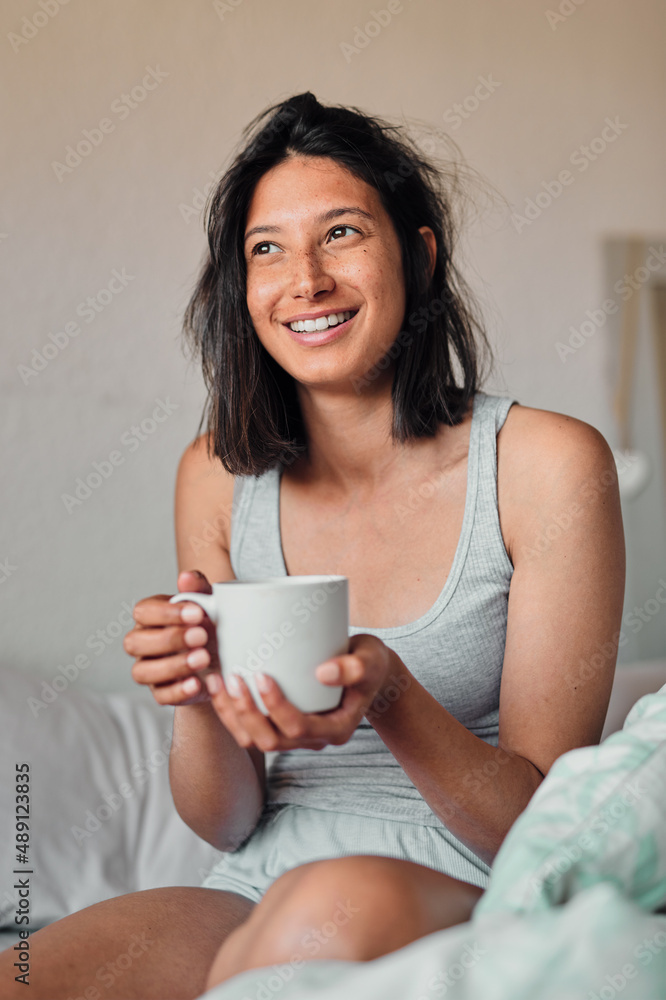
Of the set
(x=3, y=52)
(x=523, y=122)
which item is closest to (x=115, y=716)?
(x=3, y=52)

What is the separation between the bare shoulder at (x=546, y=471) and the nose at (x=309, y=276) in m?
0.28

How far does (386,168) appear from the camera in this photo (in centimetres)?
114

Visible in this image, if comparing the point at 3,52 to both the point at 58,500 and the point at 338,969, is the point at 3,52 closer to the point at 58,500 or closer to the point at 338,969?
the point at 58,500

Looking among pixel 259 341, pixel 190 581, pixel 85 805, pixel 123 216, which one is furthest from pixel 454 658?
pixel 123 216

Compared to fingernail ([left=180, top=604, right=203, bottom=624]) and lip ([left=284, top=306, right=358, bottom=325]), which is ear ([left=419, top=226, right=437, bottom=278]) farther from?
fingernail ([left=180, top=604, right=203, bottom=624])

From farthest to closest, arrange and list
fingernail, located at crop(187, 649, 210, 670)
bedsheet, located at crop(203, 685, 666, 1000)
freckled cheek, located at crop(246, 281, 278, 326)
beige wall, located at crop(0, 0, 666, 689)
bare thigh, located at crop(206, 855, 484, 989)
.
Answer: beige wall, located at crop(0, 0, 666, 689), freckled cheek, located at crop(246, 281, 278, 326), fingernail, located at crop(187, 649, 210, 670), bare thigh, located at crop(206, 855, 484, 989), bedsheet, located at crop(203, 685, 666, 1000)

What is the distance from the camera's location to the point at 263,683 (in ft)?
1.99

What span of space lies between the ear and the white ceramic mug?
690 mm

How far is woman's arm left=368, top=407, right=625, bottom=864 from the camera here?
815 mm

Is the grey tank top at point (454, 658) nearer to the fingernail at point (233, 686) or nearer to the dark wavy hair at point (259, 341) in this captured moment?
the dark wavy hair at point (259, 341)

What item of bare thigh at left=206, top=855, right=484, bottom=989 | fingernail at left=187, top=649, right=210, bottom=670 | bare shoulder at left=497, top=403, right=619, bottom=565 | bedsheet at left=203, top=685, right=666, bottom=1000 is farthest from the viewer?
bare shoulder at left=497, top=403, right=619, bottom=565

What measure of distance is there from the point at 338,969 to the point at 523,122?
85.8 inches

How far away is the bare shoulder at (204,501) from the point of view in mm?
1237

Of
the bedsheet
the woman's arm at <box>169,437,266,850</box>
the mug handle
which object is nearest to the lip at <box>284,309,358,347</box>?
the woman's arm at <box>169,437,266,850</box>
